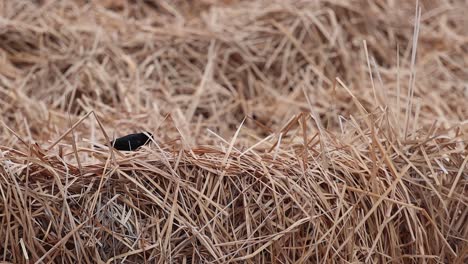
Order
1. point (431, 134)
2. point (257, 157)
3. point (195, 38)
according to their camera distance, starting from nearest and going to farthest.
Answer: point (257, 157), point (431, 134), point (195, 38)

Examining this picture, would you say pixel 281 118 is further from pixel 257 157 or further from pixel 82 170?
pixel 82 170

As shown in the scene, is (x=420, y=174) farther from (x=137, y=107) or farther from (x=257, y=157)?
(x=137, y=107)

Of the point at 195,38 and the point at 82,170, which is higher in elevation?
the point at 82,170

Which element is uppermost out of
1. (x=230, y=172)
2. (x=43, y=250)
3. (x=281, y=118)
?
(x=230, y=172)

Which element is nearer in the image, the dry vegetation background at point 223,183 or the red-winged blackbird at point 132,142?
the dry vegetation background at point 223,183

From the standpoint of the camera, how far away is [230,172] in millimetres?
1263

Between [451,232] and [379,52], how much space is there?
1131 mm

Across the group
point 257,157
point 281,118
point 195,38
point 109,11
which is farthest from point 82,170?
point 109,11

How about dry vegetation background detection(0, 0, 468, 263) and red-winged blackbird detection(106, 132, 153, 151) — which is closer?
dry vegetation background detection(0, 0, 468, 263)

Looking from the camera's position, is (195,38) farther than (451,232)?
Yes

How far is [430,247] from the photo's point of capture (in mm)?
1328

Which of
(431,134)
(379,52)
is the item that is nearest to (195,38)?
(379,52)

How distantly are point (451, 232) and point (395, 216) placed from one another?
11cm

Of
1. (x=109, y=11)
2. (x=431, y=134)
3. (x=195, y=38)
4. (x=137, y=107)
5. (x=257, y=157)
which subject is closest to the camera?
(x=257, y=157)
